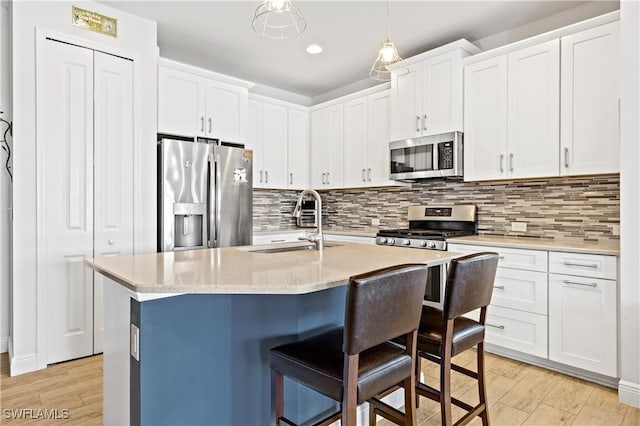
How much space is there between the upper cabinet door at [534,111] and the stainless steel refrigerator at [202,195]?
2433mm

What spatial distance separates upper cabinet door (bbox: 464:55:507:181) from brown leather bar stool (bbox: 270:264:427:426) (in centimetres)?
219

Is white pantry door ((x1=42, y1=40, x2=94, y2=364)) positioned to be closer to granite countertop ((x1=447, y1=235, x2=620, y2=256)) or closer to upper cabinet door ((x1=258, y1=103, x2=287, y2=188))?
upper cabinet door ((x1=258, y1=103, x2=287, y2=188))

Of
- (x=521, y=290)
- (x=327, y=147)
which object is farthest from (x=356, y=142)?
(x=521, y=290)

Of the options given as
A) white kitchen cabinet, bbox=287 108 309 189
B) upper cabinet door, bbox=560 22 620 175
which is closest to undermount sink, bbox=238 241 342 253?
upper cabinet door, bbox=560 22 620 175

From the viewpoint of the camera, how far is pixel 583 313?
2475mm

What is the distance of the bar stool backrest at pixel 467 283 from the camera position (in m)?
1.58

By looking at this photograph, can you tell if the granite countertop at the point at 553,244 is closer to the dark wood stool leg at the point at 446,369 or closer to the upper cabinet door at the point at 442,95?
the upper cabinet door at the point at 442,95

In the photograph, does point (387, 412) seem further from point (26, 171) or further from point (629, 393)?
point (26, 171)

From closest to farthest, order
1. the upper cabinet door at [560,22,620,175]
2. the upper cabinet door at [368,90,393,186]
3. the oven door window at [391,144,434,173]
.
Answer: the upper cabinet door at [560,22,620,175], the oven door window at [391,144,434,173], the upper cabinet door at [368,90,393,186]

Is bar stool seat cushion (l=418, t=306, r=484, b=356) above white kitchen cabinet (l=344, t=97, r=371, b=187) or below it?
below

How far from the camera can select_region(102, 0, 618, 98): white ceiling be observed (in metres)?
2.92

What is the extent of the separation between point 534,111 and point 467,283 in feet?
6.58

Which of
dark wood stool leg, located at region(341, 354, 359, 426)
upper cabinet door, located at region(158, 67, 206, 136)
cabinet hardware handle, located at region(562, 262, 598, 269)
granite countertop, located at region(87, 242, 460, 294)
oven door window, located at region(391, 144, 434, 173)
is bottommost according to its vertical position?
dark wood stool leg, located at region(341, 354, 359, 426)

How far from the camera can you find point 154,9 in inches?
117
